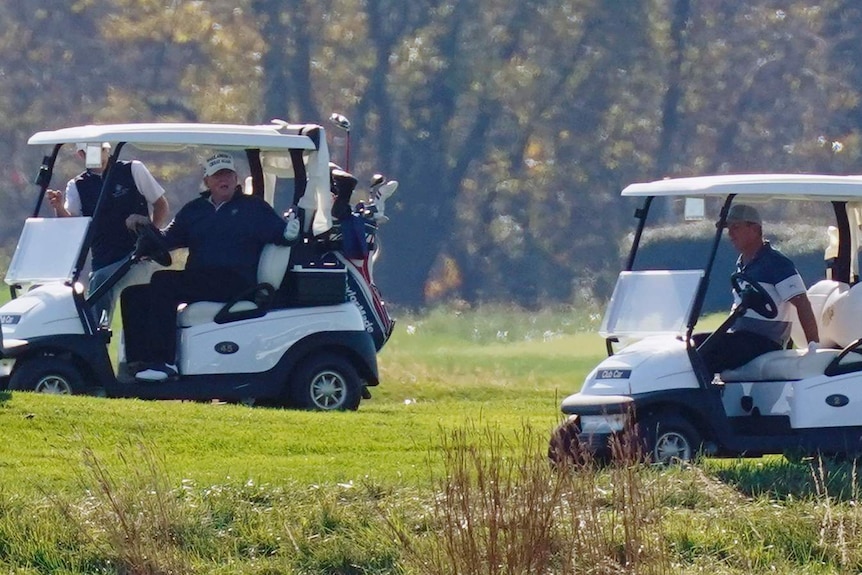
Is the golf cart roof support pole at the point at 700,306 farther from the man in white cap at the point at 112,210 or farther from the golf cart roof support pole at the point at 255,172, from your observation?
the golf cart roof support pole at the point at 255,172

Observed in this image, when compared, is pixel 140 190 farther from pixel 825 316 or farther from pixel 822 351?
pixel 822 351

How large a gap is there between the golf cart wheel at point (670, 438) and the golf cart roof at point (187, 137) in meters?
3.73

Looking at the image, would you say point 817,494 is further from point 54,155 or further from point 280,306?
point 54,155

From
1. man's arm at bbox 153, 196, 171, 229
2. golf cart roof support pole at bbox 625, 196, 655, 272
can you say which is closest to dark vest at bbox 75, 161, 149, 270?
man's arm at bbox 153, 196, 171, 229

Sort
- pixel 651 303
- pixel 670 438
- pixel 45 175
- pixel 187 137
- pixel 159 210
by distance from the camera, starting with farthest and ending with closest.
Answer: pixel 159 210 < pixel 45 175 < pixel 187 137 < pixel 651 303 < pixel 670 438

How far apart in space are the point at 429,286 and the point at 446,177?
2240mm

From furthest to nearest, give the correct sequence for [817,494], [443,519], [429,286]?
[429,286]
[817,494]
[443,519]

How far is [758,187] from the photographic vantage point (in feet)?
28.5

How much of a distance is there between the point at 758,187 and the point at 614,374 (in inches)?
43.5

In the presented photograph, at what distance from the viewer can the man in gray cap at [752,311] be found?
895 cm

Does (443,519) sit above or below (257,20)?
below

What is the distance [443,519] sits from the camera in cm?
613

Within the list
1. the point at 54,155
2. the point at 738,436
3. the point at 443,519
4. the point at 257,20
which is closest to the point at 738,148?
the point at 257,20

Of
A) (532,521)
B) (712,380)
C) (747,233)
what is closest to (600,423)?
(712,380)
